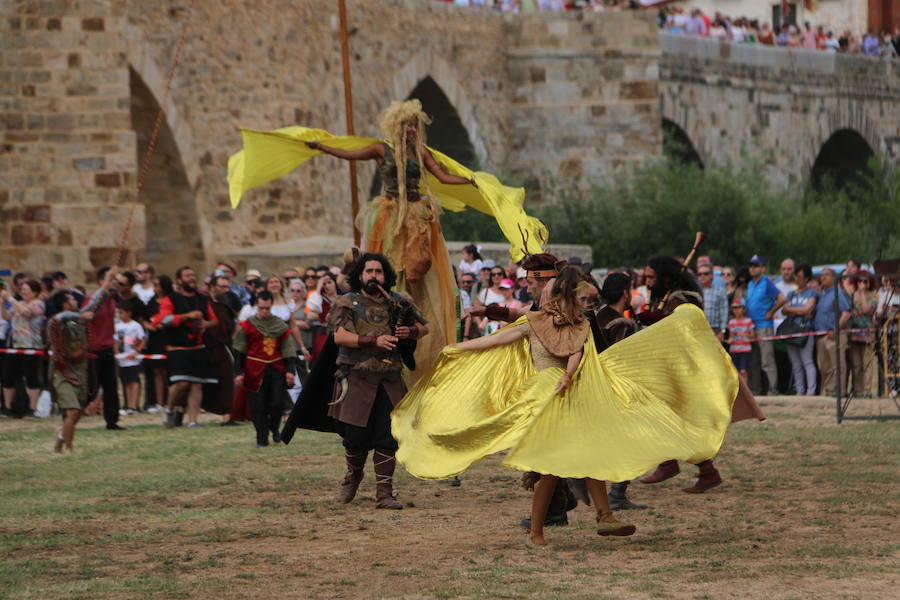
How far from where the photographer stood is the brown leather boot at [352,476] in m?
10.0

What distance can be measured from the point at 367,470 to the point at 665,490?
2413 mm

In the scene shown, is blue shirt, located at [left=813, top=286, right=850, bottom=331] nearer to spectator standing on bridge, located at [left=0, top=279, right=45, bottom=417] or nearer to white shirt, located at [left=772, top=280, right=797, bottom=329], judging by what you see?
white shirt, located at [left=772, top=280, right=797, bottom=329]

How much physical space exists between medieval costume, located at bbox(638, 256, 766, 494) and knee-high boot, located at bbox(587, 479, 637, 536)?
1359mm

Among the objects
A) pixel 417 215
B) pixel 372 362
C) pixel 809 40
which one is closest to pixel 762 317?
pixel 417 215

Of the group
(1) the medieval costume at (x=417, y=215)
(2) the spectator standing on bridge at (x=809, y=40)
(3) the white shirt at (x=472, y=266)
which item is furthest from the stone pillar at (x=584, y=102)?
(1) the medieval costume at (x=417, y=215)

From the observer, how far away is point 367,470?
12086 mm

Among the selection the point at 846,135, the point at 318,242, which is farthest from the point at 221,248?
the point at 846,135

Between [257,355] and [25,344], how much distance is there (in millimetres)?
4152

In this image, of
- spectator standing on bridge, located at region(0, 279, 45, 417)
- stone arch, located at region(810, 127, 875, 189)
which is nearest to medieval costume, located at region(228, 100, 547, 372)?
spectator standing on bridge, located at region(0, 279, 45, 417)

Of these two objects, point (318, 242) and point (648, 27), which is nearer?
point (318, 242)

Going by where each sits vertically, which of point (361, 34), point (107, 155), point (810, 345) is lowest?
point (810, 345)

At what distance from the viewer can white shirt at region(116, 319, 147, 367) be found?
1761 cm

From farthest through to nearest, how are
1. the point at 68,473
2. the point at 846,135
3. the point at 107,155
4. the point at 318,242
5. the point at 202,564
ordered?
the point at 846,135 → the point at 318,242 → the point at 107,155 → the point at 68,473 → the point at 202,564

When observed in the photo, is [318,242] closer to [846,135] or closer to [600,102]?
[600,102]
